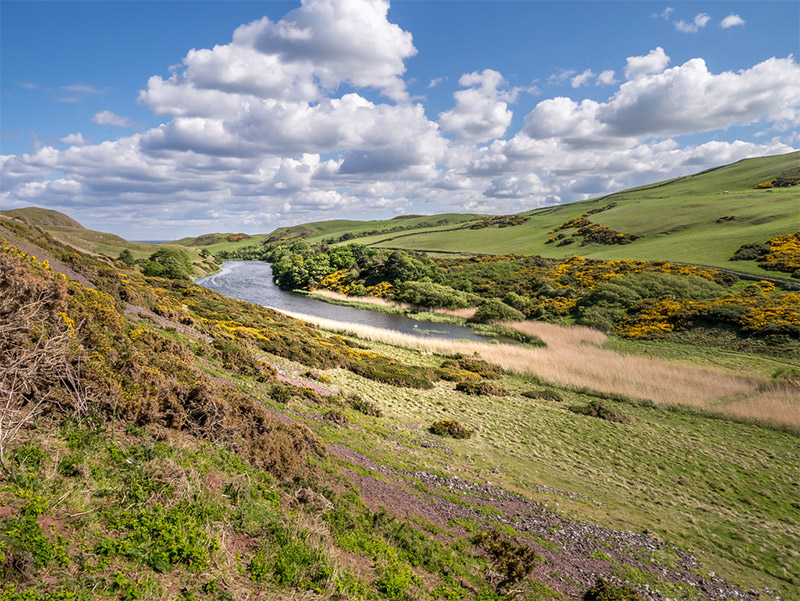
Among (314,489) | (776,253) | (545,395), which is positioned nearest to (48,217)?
(545,395)

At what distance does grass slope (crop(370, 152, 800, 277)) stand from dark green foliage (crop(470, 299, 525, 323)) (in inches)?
1325

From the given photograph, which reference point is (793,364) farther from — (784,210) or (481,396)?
(784,210)

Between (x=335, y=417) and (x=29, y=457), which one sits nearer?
(x=29, y=457)

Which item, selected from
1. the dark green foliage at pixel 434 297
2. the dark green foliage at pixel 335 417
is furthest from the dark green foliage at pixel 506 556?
the dark green foliage at pixel 434 297

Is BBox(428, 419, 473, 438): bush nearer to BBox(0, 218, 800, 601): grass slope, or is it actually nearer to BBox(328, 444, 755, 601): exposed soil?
BBox(0, 218, 800, 601): grass slope

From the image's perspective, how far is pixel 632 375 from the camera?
98.8 ft

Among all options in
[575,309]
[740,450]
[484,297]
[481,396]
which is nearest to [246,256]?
[484,297]

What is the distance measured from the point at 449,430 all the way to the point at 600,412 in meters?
11.3

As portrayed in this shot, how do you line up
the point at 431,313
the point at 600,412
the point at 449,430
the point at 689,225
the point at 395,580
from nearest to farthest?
1. the point at 395,580
2. the point at 449,430
3. the point at 600,412
4. the point at 431,313
5. the point at 689,225

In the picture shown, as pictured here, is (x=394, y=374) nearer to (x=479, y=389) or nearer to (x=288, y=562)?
(x=479, y=389)

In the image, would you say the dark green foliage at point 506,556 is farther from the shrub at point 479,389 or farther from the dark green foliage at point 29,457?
the shrub at point 479,389

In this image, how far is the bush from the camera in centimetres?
1802

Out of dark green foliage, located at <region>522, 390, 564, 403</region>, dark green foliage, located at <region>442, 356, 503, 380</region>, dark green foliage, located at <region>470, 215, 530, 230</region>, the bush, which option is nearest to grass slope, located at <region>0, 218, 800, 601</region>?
the bush

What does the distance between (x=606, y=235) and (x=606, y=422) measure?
92.8m
